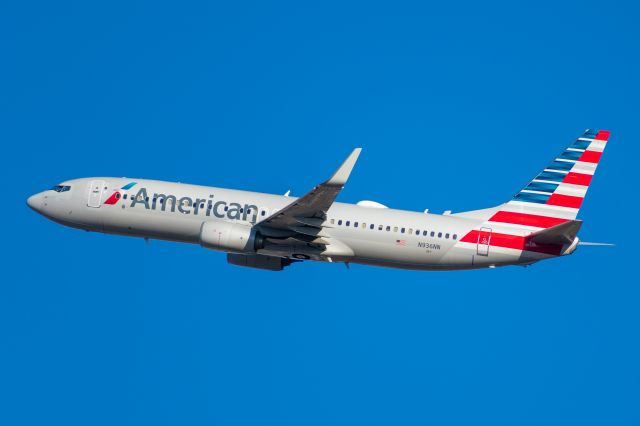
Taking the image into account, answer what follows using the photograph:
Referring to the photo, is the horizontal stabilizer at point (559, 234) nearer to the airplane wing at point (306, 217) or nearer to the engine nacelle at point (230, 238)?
the airplane wing at point (306, 217)

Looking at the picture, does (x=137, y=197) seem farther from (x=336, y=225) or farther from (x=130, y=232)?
(x=336, y=225)

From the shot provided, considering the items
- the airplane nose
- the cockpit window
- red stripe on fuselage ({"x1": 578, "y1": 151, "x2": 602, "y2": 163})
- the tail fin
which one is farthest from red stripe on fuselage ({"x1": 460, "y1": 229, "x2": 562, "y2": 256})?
the airplane nose

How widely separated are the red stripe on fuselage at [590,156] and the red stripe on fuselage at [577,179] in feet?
3.30

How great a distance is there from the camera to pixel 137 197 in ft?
225

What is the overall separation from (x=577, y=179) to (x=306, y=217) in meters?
17.5

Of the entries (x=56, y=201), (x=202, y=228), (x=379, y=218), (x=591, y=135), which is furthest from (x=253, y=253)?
(x=591, y=135)

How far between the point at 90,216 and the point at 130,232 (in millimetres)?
2826

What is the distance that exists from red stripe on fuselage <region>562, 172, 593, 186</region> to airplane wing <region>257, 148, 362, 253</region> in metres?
15.8

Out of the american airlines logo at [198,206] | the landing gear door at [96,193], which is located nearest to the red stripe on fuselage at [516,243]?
the american airlines logo at [198,206]

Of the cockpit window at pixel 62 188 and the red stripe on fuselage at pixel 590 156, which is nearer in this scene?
the red stripe on fuselage at pixel 590 156

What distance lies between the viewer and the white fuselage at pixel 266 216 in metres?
66.1

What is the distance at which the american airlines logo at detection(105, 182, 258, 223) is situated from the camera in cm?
6750

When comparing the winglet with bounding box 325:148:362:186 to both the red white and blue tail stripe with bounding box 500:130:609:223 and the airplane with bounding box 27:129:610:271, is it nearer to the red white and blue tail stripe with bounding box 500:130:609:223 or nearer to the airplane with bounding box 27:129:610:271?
the airplane with bounding box 27:129:610:271

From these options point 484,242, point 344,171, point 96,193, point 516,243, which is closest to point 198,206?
point 96,193
